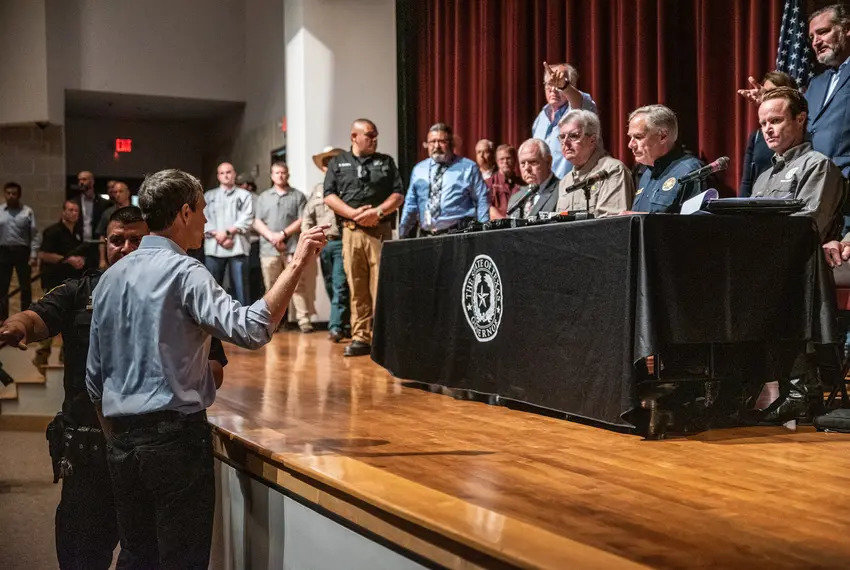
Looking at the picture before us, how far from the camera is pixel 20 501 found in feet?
14.2

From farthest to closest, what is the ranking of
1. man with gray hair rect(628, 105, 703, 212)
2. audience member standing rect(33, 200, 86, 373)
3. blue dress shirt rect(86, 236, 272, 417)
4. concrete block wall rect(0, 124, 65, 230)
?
1. concrete block wall rect(0, 124, 65, 230)
2. audience member standing rect(33, 200, 86, 373)
3. man with gray hair rect(628, 105, 703, 212)
4. blue dress shirt rect(86, 236, 272, 417)

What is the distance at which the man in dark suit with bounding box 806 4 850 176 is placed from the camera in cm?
357

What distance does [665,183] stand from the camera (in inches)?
127

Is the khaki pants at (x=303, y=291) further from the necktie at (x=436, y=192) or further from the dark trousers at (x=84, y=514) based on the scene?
the dark trousers at (x=84, y=514)

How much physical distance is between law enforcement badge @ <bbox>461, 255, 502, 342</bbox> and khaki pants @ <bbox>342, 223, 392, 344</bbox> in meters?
1.90

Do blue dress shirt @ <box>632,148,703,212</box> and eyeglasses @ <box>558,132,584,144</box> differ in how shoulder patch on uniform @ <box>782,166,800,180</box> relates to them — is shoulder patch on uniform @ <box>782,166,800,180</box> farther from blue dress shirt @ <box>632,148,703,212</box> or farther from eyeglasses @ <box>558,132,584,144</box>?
eyeglasses @ <box>558,132,584,144</box>

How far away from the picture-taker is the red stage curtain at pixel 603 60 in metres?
5.06

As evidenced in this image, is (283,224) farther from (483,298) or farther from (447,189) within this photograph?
(483,298)

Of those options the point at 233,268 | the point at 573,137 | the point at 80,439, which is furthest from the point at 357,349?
the point at 80,439

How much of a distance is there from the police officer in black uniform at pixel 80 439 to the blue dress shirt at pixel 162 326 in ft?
1.01

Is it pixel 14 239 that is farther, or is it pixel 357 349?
pixel 14 239

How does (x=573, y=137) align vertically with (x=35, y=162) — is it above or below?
below

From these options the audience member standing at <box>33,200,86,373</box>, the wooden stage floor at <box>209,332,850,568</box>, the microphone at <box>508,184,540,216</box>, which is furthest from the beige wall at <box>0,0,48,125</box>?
the wooden stage floor at <box>209,332,850,568</box>

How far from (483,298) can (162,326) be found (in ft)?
5.28
